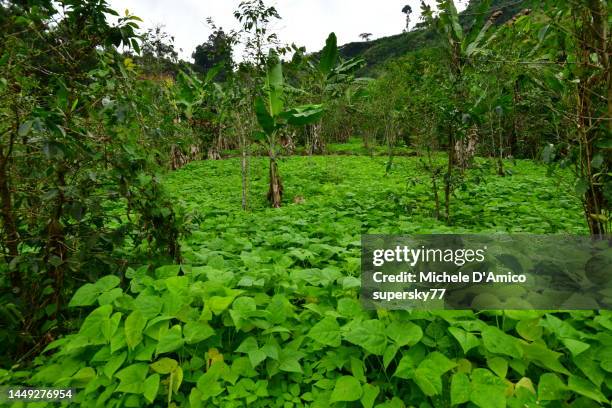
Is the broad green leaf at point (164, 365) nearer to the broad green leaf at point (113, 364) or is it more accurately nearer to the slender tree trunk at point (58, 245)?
the broad green leaf at point (113, 364)

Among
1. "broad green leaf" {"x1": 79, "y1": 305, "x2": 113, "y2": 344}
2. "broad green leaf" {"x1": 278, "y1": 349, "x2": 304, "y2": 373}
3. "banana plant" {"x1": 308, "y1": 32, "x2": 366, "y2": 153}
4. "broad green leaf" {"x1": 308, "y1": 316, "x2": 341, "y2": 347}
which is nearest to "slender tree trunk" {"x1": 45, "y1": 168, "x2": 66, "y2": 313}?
"broad green leaf" {"x1": 79, "y1": 305, "x2": 113, "y2": 344}

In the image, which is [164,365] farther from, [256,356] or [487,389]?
[487,389]

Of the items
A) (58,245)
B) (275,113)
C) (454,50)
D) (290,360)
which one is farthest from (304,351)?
(275,113)

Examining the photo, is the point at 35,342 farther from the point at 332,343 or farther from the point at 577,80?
the point at 577,80

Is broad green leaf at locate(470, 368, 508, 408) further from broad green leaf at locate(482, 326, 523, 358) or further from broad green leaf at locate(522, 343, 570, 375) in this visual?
broad green leaf at locate(522, 343, 570, 375)

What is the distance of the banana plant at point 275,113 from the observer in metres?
6.38

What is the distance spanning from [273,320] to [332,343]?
0.39 m

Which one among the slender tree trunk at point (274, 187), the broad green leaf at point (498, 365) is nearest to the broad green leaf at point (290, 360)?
the broad green leaf at point (498, 365)

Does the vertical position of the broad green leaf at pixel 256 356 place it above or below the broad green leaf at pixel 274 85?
below

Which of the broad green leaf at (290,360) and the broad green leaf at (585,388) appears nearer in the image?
the broad green leaf at (585,388)

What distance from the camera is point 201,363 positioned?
205 cm
